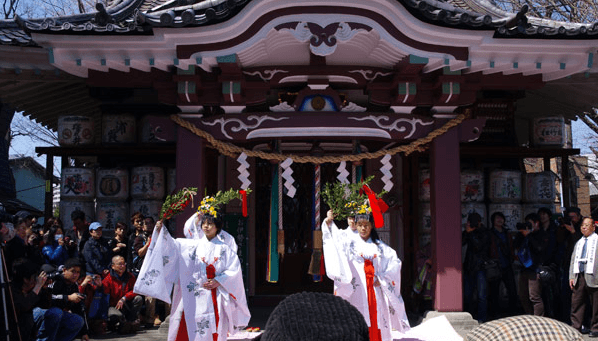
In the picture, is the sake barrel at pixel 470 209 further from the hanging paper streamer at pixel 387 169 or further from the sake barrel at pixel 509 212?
the hanging paper streamer at pixel 387 169

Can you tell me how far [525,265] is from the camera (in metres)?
9.09

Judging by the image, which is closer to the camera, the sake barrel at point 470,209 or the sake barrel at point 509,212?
the sake barrel at point 470,209

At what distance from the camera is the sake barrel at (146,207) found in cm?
993

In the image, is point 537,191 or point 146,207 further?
point 537,191

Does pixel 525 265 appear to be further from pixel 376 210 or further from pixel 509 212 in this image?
pixel 376 210

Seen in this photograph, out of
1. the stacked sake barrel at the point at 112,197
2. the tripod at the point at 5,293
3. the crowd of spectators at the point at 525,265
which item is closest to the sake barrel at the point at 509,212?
the crowd of spectators at the point at 525,265

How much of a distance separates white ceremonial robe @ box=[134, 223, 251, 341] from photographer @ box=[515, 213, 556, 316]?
4.25 metres

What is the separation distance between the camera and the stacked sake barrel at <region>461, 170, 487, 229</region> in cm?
1027

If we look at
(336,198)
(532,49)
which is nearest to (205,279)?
(336,198)

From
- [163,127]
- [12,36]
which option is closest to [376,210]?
[163,127]

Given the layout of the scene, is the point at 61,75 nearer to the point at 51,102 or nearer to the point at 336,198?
the point at 51,102

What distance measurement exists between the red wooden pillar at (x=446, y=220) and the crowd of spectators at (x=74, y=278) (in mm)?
3833

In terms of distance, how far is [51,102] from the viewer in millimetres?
10766

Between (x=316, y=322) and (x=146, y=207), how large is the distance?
871cm
